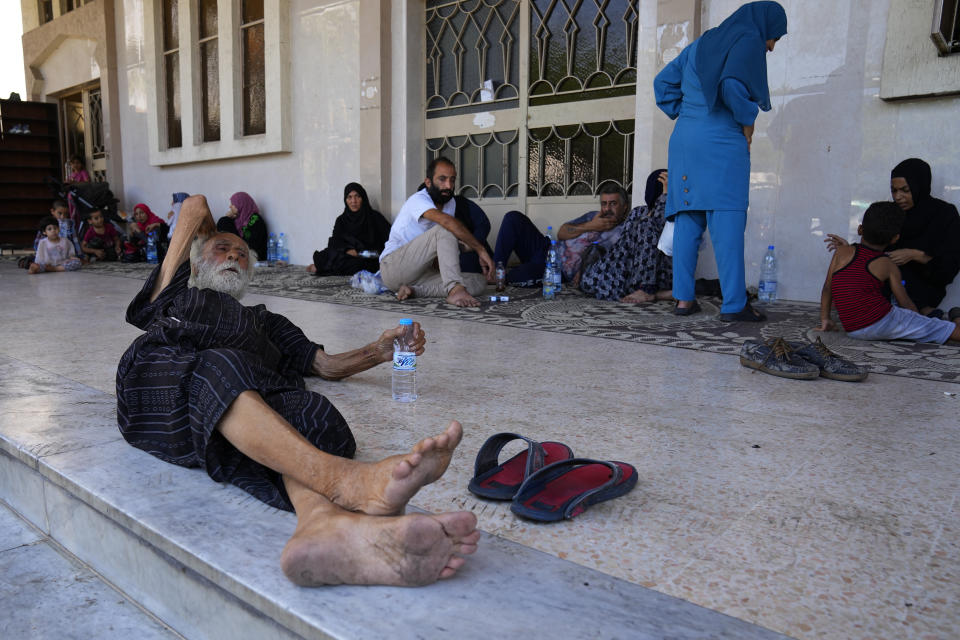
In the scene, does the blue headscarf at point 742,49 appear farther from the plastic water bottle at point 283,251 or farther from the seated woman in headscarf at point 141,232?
the seated woman in headscarf at point 141,232

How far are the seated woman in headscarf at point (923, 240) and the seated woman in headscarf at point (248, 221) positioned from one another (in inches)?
275

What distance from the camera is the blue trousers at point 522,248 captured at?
6.27 metres

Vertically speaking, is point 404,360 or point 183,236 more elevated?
point 183,236

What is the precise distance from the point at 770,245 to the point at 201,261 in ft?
14.7

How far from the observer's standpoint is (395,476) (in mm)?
1263

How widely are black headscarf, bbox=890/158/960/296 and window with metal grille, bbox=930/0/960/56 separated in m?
0.71

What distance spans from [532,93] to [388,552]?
6.28 metres

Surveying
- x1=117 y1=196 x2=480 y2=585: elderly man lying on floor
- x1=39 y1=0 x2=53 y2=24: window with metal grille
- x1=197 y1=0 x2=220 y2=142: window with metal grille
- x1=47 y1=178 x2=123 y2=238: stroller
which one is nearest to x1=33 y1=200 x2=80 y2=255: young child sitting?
x1=47 y1=178 x2=123 y2=238: stroller

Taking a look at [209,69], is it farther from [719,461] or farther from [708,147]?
[719,461]

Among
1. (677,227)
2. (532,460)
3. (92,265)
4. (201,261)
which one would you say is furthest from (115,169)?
(532,460)

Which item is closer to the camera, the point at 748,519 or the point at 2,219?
the point at 748,519

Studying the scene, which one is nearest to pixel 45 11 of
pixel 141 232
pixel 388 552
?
pixel 141 232

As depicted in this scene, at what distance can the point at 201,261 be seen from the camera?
2.04 metres

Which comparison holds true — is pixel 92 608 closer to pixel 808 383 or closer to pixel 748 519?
pixel 748 519
